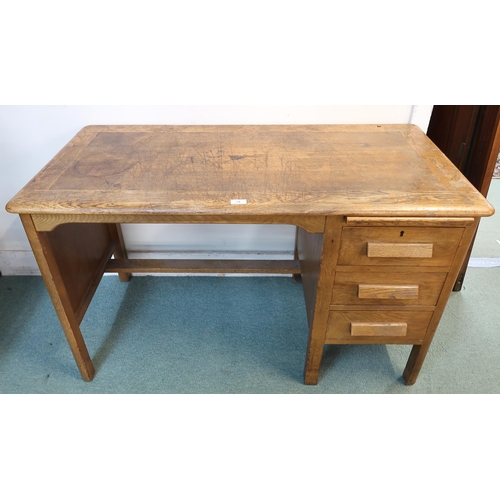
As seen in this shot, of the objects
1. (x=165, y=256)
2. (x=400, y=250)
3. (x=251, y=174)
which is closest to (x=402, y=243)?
(x=400, y=250)

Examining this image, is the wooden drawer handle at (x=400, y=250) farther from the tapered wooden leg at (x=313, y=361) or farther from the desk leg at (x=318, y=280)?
the tapered wooden leg at (x=313, y=361)

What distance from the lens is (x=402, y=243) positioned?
1.10 meters

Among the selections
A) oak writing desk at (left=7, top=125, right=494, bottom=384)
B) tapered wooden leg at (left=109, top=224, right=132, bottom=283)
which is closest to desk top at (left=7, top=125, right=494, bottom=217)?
oak writing desk at (left=7, top=125, right=494, bottom=384)

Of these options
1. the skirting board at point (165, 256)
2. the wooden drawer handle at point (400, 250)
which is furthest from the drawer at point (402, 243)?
the skirting board at point (165, 256)

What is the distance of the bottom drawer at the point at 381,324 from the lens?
4.15 feet

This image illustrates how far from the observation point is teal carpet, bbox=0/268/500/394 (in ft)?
4.91

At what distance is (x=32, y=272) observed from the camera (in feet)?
6.68

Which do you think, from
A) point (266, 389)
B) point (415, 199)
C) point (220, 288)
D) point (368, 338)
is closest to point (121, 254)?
point (220, 288)

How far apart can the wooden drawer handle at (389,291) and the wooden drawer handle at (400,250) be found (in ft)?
0.41

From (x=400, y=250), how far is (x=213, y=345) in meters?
0.92

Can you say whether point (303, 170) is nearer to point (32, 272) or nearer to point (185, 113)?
point (185, 113)

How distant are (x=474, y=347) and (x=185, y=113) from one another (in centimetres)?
161

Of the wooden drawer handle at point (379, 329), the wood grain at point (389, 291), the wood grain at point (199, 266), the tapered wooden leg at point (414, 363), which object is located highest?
the wood grain at point (389, 291)

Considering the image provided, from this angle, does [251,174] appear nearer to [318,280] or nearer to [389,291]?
[318,280]
